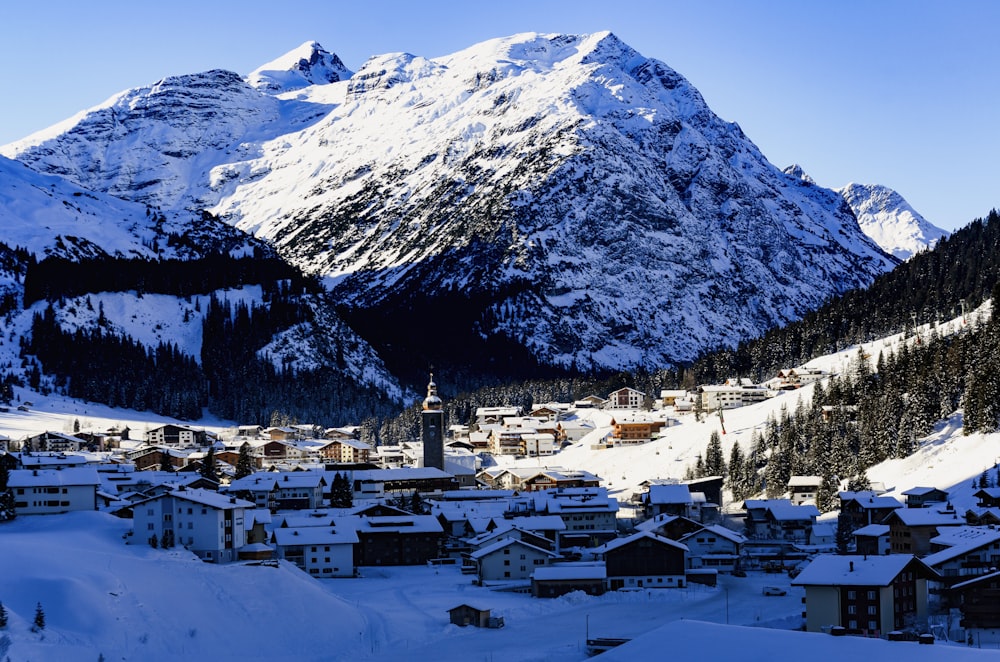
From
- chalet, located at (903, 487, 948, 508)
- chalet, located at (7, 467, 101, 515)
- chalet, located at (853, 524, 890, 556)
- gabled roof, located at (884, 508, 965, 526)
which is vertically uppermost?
chalet, located at (7, 467, 101, 515)

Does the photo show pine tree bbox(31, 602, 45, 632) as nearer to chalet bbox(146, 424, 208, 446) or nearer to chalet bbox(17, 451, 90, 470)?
chalet bbox(17, 451, 90, 470)

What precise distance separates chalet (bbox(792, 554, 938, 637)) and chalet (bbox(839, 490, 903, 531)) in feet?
102

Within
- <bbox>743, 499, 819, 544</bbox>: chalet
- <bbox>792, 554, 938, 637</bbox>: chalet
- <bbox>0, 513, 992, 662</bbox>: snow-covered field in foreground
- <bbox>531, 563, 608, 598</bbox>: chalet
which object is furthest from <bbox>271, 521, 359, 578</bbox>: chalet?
<bbox>792, 554, 938, 637</bbox>: chalet

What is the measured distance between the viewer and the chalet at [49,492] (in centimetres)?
9194

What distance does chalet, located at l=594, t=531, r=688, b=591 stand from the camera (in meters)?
85.3

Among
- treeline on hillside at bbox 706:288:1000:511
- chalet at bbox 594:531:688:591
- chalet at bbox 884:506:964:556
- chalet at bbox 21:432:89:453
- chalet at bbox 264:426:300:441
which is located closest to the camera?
chalet at bbox 594:531:688:591

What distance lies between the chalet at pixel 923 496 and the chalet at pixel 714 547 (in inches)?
499

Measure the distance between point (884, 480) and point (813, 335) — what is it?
81.5 meters

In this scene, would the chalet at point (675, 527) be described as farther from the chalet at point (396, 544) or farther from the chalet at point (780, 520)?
the chalet at point (396, 544)

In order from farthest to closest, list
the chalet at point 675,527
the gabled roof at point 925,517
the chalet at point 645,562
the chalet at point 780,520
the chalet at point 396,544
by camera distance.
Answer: the chalet at point 780,520 → the chalet at point 675,527 → the chalet at point 396,544 → the gabled roof at point 925,517 → the chalet at point 645,562

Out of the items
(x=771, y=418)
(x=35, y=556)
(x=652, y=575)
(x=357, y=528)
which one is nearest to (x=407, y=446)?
(x=771, y=418)

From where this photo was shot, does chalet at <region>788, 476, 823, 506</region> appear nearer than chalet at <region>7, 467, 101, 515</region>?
No

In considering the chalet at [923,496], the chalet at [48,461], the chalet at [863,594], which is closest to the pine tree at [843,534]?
the chalet at [923,496]

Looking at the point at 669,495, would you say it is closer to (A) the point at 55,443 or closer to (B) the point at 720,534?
(B) the point at 720,534
